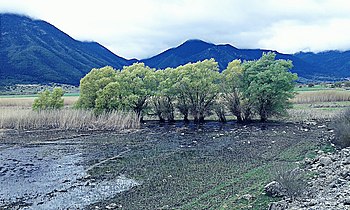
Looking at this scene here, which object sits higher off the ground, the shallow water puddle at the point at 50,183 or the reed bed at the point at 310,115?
the reed bed at the point at 310,115

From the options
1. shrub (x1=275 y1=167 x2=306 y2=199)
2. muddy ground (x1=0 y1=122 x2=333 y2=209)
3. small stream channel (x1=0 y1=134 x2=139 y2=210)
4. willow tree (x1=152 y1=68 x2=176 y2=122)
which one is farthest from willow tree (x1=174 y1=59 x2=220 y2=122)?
shrub (x1=275 y1=167 x2=306 y2=199)

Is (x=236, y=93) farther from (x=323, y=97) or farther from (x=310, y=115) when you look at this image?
(x=323, y=97)

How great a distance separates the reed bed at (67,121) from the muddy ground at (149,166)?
462 cm

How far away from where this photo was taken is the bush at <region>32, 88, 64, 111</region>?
58.5 meters

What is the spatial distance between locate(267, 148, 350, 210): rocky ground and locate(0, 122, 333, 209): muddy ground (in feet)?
5.36

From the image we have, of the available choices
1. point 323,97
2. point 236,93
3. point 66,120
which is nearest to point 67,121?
point 66,120

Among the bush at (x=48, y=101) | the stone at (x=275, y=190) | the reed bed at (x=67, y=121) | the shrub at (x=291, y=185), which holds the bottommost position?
the stone at (x=275, y=190)

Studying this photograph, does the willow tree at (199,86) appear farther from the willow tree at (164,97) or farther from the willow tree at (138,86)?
the willow tree at (138,86)

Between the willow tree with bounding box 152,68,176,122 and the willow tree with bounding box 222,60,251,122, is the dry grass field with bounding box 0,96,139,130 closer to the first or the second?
the willow tree with bounding box 152,68,176,122

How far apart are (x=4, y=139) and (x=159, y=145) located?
19920mm

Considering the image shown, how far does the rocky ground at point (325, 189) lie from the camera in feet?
43.6

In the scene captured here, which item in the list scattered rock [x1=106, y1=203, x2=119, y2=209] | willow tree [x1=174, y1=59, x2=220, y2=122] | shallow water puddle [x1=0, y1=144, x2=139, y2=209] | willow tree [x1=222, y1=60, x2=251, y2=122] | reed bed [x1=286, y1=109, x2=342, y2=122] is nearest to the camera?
scattered rock [x1=106, y1=203, x2=119, y2=209]

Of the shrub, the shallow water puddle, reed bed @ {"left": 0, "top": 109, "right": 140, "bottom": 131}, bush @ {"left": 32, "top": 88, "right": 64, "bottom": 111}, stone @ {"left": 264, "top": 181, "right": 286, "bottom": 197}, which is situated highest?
bush @ {"left": 32, "top": 88, "right": 64, "bottom": 111}

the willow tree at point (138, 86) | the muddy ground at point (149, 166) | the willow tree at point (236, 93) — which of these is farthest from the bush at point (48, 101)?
the willow tree at point (236, 93)
